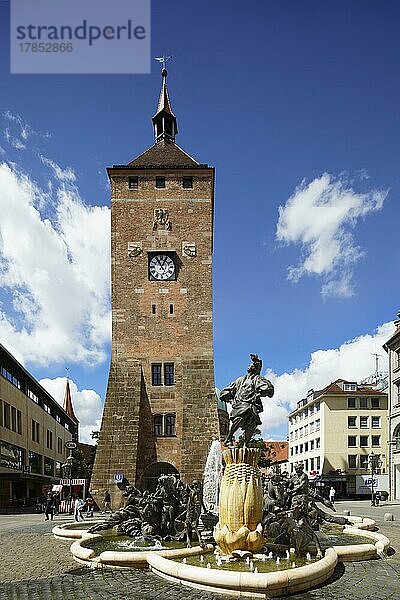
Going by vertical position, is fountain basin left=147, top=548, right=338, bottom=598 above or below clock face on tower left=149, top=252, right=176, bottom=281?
below

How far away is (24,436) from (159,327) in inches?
891

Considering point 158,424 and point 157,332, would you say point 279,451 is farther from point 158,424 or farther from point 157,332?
point 157,332

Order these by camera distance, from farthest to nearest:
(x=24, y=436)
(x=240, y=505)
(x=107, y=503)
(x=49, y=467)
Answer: (x=49, y=467), (x=24, y=436), (x=107, y=503), (x=240, y=505)

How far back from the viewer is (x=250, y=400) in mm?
13227

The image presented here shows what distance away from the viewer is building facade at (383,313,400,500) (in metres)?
53.5

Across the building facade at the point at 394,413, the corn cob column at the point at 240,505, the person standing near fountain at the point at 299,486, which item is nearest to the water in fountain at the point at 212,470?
the person standing near fountain at the point at 299,486

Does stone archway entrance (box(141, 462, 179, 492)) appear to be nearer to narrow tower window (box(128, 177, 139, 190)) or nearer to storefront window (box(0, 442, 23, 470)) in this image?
storefront window (box(0, 442, 23, 470))

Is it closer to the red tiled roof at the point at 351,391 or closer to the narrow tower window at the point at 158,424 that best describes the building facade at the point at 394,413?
the red tiled roof at the point at 351,391

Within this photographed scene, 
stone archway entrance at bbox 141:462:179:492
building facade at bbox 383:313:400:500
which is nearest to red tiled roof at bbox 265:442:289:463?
building facade at bbox 383:313:400:500

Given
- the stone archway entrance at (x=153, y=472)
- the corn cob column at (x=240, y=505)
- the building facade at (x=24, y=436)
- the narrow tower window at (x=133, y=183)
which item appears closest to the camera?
the corn cob column at (x=240, y=505)

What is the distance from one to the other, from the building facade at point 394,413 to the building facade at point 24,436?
31171mm

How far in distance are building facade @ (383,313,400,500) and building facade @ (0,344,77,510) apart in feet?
102

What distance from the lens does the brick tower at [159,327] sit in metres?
37.7

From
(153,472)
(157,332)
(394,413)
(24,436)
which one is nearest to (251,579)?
(153,472)
